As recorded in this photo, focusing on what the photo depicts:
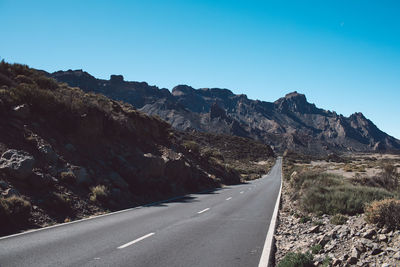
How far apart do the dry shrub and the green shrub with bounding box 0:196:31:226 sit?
9.56 meters

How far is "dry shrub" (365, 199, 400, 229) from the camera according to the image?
18.9 feet

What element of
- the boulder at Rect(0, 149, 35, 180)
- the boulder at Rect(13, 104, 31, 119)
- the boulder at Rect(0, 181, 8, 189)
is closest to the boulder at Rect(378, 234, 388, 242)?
the boulder at Rect(0, 181, 8, 189)

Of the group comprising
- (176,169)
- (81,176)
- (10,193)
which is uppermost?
(81,176)

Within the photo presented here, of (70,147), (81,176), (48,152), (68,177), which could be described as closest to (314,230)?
(68,177)

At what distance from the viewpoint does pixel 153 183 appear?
18438 mm

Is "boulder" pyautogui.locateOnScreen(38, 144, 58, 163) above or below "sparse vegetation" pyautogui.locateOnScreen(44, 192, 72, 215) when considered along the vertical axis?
above

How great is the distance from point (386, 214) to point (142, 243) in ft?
17.9

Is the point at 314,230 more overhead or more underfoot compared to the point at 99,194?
more underfoot

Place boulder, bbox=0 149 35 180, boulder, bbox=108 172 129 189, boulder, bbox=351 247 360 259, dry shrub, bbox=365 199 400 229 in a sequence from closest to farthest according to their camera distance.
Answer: boulder, bbox=351 247 360 259 < dry shrub, bbox=365 199 400 229 < boulder, bbox=0 149 35 180 < boulder, bbox=108 172 129 189

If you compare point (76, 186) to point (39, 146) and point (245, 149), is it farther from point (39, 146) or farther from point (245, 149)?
point (245, 149)

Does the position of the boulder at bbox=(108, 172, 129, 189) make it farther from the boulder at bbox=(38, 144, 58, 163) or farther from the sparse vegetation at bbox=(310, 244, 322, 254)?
the sparse vegetation at bbox=(310, 244, 322, 254)

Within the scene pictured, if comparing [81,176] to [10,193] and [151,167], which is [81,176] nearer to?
[10,193]

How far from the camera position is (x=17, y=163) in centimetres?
1088

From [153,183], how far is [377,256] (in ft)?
49.1
